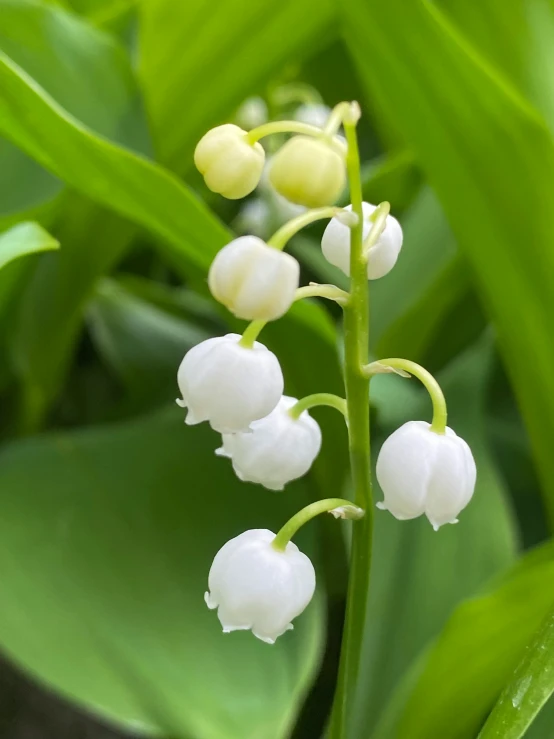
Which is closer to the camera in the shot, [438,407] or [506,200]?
[438,407]

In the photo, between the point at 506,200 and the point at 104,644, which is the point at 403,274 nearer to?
the point at 506,200

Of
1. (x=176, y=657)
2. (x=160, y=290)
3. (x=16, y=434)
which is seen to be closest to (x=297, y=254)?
(x=160, y=290)

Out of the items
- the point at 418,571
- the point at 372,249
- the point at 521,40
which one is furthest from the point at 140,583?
the point at 521,40

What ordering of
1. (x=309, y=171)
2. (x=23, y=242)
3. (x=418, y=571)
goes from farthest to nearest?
(x=418, y=571)
(x=23, y=242)
(x=309, y=171)

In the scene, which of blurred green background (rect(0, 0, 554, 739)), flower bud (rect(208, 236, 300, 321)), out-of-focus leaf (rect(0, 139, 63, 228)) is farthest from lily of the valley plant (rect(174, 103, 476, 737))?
out-of-focus leaf (rect(0, 139, 63, 228))

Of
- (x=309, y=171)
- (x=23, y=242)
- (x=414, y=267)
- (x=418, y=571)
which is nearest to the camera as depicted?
(x=309, y=171)

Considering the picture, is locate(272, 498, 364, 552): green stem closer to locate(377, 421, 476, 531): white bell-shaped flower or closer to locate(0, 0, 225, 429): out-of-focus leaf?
locate(377, 421, 476, 531): white bell-shaped flower

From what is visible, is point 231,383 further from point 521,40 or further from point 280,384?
point 521,40
